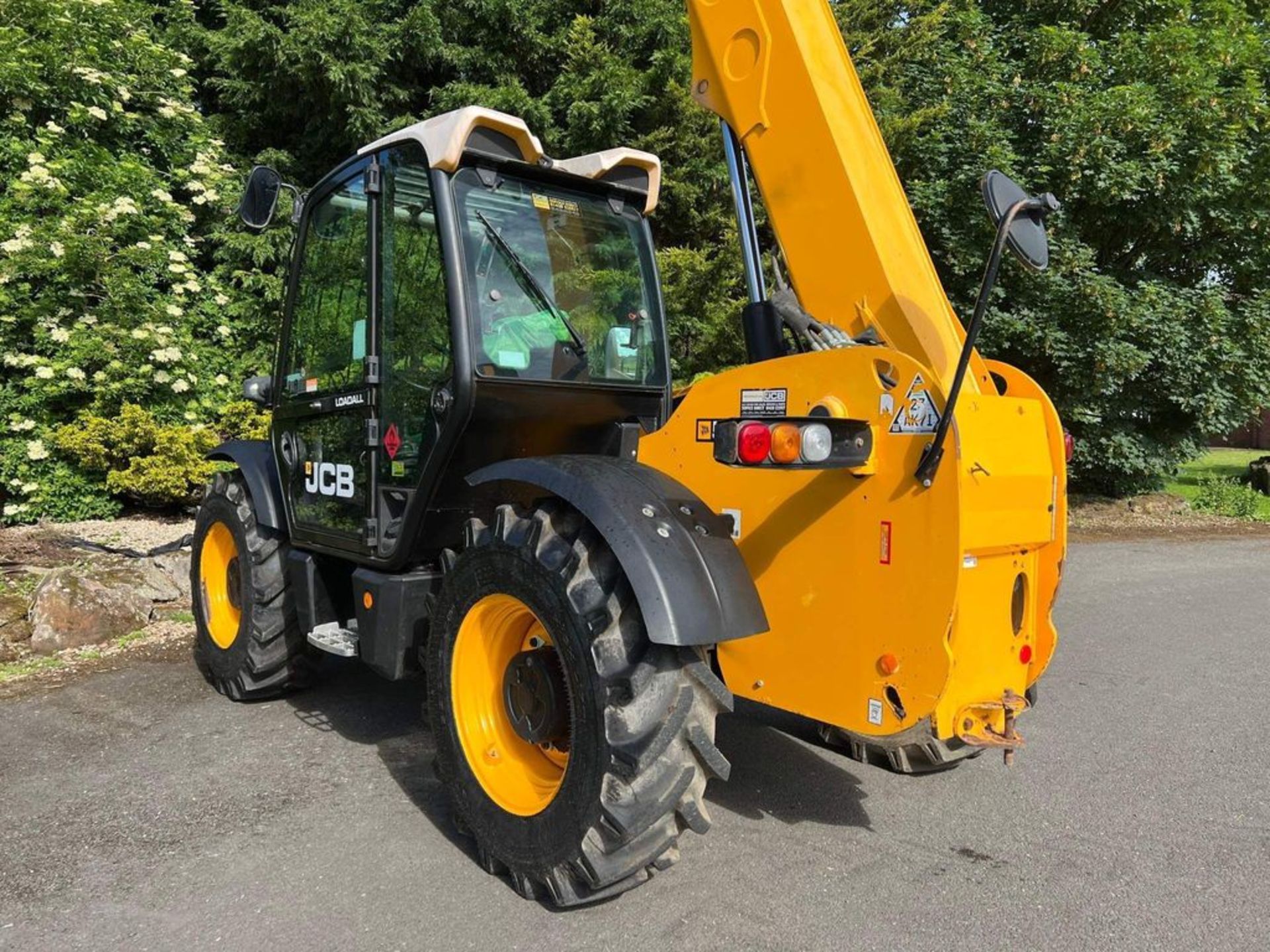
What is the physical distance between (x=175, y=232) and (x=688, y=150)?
594 cm

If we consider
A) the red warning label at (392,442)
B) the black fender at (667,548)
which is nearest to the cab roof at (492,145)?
the red warning label at (392,442)

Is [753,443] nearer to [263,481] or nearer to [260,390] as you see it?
[263,481]

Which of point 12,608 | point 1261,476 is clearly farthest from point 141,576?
point 1261,476

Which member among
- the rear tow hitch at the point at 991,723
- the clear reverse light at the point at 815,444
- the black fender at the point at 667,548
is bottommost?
the rear tow hitch at the point at 991,723

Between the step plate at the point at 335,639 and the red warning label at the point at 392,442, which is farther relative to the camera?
the step plate at the point at 335,639

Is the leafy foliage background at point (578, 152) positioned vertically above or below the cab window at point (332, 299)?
above

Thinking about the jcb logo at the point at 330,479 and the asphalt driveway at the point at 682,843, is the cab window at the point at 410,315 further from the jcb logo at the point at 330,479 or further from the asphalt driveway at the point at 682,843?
the asphalt driveway at the point at 682,843

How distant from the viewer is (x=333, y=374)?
13.2 ft

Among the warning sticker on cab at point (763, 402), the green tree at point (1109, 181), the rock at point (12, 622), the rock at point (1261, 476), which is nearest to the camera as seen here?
the warning sticker on cab at point (763, 402)

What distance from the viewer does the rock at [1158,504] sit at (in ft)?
40.2

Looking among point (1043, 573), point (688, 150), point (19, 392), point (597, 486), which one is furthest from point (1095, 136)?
point (19, 392)

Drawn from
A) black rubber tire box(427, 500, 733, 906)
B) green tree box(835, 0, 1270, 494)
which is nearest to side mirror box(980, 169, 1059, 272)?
black rubber tire box(427, 500, 733, 906)

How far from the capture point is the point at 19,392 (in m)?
8.85

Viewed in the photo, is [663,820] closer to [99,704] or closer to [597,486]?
[597,486]
